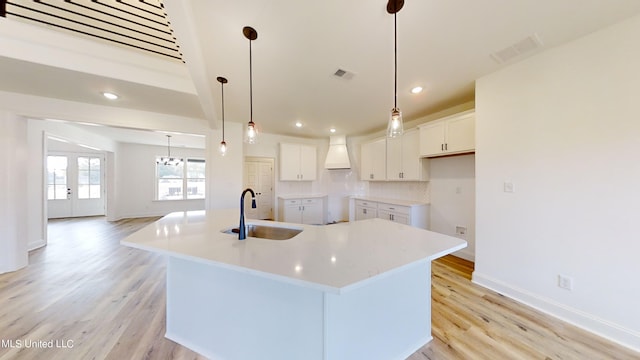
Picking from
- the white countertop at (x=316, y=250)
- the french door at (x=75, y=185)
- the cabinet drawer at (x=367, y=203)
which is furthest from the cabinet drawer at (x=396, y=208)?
the french door at (x=75, y=185)

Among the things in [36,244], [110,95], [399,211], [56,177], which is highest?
[110,95]

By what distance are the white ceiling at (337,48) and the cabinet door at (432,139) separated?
1.18 feet

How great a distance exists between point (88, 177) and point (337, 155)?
820 cm

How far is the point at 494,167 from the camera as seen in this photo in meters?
2.43

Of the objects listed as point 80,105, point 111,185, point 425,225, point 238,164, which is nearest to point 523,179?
point 425,225

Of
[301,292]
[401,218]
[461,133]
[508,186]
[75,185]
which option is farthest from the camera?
[75,185]

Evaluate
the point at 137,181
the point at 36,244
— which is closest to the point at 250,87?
the point at 36,244

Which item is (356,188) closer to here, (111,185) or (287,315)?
(287,315)

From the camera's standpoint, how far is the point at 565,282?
6.39 ft

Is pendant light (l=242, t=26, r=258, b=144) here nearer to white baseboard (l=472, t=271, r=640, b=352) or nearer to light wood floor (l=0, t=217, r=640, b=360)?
light wood floor (l=0, t=217, r=640, b=360)

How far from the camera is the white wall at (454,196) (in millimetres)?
3330

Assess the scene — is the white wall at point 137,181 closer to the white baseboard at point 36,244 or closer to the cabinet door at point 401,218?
the white baseboard at point 36,244

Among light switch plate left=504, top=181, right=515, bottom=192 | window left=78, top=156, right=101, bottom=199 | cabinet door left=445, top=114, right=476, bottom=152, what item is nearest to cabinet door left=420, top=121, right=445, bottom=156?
cabinet door left=445, top=114, right=476, bottom=152

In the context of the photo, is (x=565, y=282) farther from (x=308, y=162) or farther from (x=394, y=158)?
(x=308, y=162)
